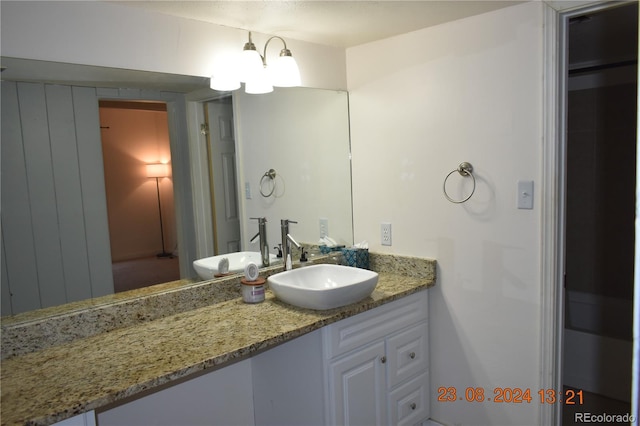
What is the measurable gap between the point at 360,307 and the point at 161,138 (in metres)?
1.05

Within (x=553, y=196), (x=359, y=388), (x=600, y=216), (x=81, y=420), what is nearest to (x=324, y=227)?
(x=359, y=388)

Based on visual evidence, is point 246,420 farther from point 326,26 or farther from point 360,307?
point 326,26

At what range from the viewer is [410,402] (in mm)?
2244

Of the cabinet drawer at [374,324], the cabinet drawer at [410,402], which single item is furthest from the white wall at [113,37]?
the cabinet drawer at [410,402]

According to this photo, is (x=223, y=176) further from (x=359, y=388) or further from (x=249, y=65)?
A: (x=359, y=388)

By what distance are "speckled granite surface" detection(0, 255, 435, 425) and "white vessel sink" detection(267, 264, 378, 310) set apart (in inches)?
1.6

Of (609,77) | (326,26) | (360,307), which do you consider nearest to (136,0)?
(326,26)

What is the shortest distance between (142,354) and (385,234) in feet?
4.50

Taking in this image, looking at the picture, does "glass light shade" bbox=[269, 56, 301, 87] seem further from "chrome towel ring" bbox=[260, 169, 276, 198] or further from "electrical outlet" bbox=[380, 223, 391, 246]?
"electrical outlet" bbox=[380, 223, 391, 246]

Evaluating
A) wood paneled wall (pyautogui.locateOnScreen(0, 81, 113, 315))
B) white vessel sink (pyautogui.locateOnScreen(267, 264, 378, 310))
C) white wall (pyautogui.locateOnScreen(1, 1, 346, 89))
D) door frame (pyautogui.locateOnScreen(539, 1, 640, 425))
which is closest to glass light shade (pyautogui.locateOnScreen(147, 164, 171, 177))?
wood paneled wall (pyautogui.locateOnScreen(0, 81, 113, 315))

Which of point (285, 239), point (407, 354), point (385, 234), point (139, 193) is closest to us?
point (139, 193)

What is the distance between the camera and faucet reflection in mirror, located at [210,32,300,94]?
2023mm

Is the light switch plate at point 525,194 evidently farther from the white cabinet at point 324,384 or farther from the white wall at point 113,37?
the white wall at point 113,37

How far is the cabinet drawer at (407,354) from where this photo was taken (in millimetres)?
2119
